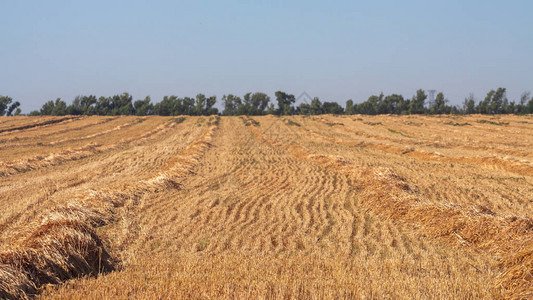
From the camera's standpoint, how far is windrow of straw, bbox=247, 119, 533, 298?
247 inches

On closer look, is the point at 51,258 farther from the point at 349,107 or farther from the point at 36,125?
the point at 349,107

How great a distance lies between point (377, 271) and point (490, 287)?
1659mm

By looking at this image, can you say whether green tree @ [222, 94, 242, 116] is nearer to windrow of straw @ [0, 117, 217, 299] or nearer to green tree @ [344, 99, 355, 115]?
green tree @ [344, 99, 355, 115]

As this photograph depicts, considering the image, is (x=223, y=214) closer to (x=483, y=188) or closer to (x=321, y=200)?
(x=321, y=200)

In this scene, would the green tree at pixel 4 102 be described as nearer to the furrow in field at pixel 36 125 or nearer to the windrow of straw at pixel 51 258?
the furrow in field at pixel 36 125

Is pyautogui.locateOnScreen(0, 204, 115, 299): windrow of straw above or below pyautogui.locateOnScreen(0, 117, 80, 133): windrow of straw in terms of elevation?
below

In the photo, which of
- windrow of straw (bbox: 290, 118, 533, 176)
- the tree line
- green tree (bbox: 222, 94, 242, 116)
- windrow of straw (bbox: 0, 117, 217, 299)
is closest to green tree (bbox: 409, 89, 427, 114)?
the tree line

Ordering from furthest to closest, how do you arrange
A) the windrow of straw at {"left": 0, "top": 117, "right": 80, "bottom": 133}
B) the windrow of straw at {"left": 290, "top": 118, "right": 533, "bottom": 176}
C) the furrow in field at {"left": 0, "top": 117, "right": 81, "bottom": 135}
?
the windrow of straw at {"left": 0, "top": 117, "right": 80, "bottom": 133} < the furrow in field at {"left": 0, "top": 117, "right": 81, "bottom": 135} < the windrow of straw at {"left": 290, "top": 118, "right": 533, "bottom": 176}

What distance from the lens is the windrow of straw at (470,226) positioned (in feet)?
20.6

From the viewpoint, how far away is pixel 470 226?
9312 mm

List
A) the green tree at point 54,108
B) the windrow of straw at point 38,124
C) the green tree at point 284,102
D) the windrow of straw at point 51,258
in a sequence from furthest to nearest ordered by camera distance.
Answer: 1. the green tree at point 284,102
2. the green tree at point 54,108
3. the windrow of straw at point 38,124
4. the windrow of straw at point 51,258

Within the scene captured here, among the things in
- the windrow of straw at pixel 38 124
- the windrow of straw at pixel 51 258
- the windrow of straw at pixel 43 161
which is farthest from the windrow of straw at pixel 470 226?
the windrow of straw at pixel 38 124

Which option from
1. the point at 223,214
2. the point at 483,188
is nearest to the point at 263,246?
the point at 223,214

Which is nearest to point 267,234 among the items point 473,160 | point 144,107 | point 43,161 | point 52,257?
point 52,257
